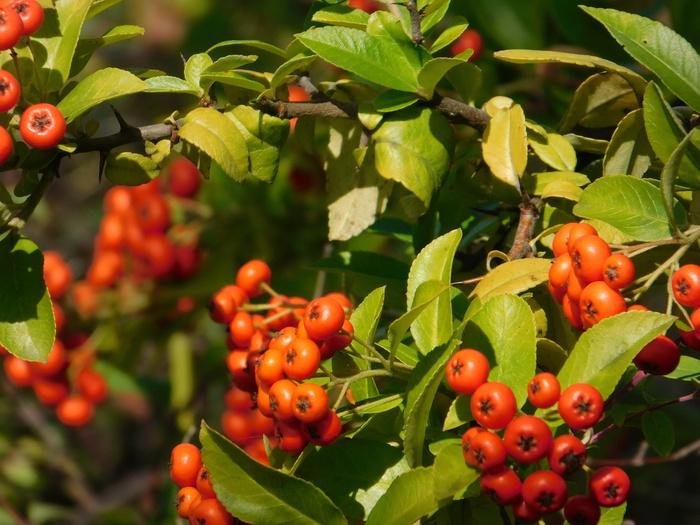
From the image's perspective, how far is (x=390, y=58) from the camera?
3.80 feet

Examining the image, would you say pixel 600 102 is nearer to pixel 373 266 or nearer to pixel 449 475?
pixel 373 266

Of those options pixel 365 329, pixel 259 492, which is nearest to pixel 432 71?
pixel 365 329

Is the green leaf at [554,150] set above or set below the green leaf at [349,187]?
above

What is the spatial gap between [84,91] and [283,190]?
1.24m

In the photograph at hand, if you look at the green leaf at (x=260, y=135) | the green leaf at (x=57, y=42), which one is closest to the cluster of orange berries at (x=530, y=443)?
the green leaf at (x=260, y=135)

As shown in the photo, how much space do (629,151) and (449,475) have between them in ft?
1.81

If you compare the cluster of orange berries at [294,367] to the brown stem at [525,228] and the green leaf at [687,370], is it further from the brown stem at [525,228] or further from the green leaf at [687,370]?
the green leaf at [687,370]

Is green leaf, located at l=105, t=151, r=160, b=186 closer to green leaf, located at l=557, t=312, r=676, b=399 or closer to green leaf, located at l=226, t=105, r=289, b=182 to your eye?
green leaf, located at l=226, t=105, r=289, b=182

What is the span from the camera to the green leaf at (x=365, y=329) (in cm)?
107

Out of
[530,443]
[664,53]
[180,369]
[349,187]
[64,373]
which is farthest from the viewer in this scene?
[180,369]

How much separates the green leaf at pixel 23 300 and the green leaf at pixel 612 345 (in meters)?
0.69

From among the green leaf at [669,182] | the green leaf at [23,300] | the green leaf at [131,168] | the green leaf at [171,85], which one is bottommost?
the green leaf at [23,300]

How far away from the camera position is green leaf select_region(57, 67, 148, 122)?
1058 millimetres

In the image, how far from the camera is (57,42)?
1.13 metres
